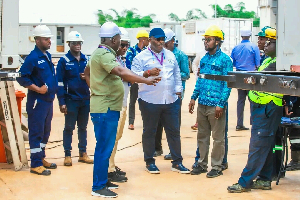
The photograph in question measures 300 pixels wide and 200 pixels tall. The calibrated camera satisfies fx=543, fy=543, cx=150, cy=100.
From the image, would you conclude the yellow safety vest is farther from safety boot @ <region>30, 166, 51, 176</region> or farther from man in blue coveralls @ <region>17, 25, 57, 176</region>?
safety boot @ <region>30, 166, 51, 176</region>

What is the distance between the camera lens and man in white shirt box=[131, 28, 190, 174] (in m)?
8.27

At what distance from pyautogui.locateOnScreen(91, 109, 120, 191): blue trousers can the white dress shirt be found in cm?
125

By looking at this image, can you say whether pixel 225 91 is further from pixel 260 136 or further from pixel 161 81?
pixel 260 136

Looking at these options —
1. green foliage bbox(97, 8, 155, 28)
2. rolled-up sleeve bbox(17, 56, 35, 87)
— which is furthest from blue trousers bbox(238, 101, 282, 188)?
green foliage bbox(97, 8, 155, 28)

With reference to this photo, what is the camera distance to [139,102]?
8.42m

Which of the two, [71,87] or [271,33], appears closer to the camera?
[271,33]

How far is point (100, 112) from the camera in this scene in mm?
7020

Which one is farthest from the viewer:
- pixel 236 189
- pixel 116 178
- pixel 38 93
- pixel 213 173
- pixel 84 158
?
pixel 84 158

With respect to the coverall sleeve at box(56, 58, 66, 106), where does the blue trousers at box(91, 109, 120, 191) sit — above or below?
below

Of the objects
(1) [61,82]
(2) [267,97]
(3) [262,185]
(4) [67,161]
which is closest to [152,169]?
(4) [67,161]

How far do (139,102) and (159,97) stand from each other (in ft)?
1.18

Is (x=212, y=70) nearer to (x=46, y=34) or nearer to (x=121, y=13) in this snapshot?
(x=46, y=34)

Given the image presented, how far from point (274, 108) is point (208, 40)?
69.1 inches

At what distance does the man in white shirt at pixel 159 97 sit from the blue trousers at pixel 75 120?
107 centimetres
